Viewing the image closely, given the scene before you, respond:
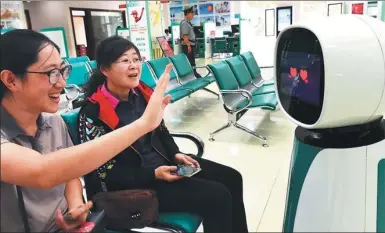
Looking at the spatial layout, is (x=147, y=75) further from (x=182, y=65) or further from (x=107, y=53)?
(x=107, y=53)

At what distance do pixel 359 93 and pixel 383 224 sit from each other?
2.59 ft

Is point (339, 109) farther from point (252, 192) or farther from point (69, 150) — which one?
point (252, 192)

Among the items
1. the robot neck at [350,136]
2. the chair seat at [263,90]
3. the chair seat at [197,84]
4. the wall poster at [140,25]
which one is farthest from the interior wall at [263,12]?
the robot neck at [350,136]

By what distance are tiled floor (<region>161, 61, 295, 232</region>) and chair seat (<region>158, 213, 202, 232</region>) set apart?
25.9 inches

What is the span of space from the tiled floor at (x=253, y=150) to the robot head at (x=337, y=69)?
1.00m

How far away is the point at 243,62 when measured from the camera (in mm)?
4453

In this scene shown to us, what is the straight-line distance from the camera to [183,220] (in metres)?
1.31

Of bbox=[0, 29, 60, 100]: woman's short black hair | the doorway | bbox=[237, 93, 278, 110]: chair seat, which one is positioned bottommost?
bbox=[237, 93, 278, 110]: chair seat

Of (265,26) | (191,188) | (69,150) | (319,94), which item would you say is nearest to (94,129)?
(191,188)

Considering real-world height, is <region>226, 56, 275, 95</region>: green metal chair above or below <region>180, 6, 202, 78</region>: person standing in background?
below

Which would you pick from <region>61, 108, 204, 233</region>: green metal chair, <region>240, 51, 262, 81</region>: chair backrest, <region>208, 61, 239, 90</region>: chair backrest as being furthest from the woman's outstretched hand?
<region>240, 51, 262, 81</region>: chair backrest

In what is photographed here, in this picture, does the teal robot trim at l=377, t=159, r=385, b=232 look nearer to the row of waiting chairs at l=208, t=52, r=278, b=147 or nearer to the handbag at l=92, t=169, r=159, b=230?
the handbag at l=92, t=169, r=159, b=230

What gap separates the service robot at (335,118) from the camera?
995 mm

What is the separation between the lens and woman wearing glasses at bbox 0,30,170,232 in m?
0.62
